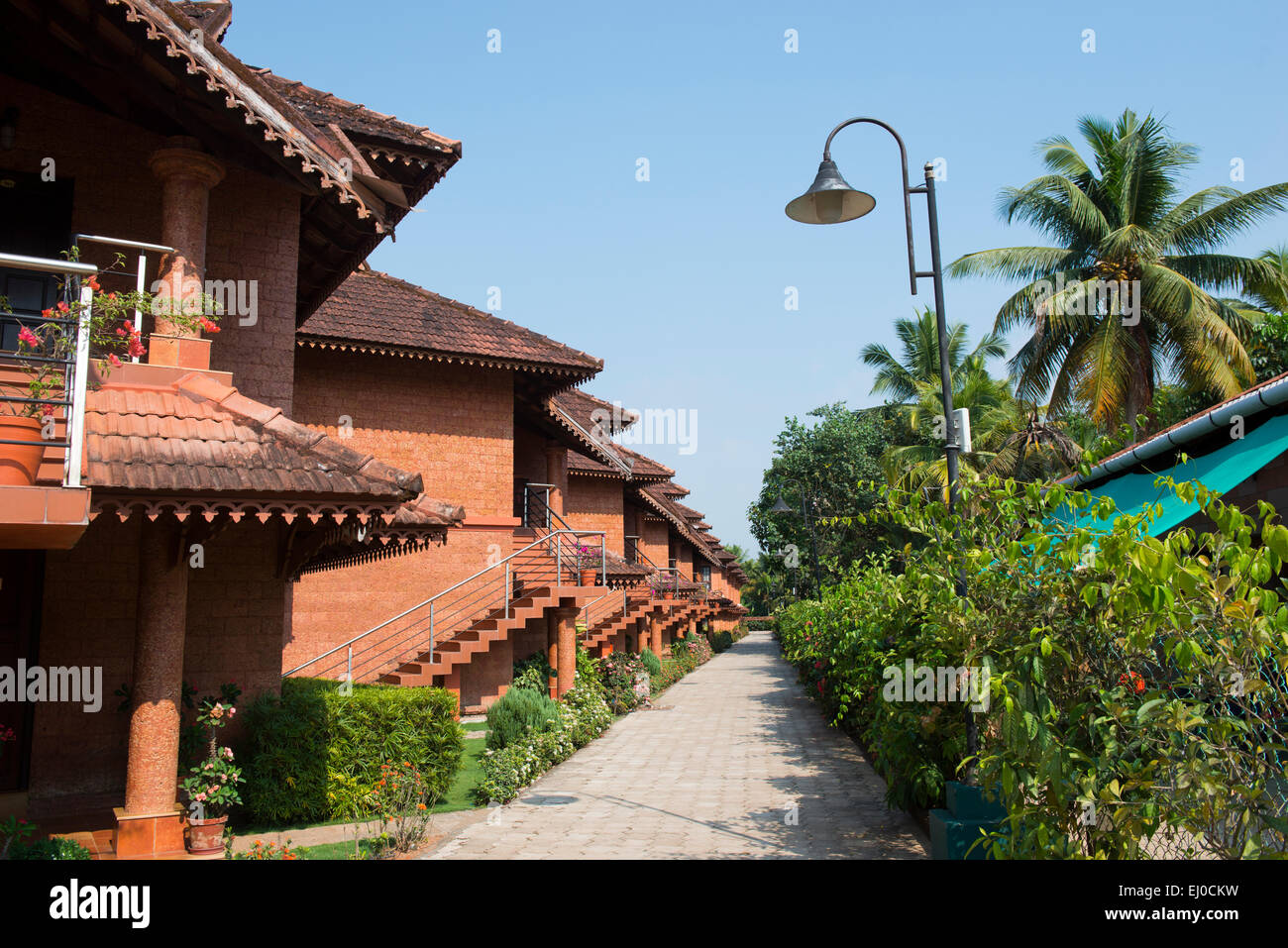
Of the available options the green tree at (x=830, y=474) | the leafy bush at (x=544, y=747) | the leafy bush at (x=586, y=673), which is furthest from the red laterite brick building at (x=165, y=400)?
the green tree at (x=830, y=474)

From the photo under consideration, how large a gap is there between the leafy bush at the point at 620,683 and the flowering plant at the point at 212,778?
12301mm

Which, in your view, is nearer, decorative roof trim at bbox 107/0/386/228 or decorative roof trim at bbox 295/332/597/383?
decorative roof trim at bbox 107/0/386/228

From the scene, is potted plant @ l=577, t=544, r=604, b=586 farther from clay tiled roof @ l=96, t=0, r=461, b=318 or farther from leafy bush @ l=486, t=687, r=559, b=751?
clay tiled roof @ l=96, t=0, r=461, b=318

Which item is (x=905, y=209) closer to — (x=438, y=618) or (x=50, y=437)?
(x=50, y=437)

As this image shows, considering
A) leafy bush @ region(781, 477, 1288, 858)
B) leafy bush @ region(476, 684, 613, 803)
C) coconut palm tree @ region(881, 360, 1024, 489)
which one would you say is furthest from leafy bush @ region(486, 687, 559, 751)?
coconut palm tree @ region(881, 360, 1024, 489)

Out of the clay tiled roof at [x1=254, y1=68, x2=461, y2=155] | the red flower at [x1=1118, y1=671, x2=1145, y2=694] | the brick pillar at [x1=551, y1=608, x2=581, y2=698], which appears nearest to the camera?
the red flower at [x1=1118, y1=671, x2=1145, y2=694]

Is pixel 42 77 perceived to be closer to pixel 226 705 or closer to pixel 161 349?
pixel 161 349

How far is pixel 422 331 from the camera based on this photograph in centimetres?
1692

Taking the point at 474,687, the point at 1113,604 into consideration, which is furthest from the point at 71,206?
the point at 474,687

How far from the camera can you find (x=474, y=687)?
17250 mm

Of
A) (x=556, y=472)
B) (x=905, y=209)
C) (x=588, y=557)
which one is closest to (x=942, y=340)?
(x=905, y=209)

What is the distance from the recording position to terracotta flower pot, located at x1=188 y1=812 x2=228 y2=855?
23.3ft

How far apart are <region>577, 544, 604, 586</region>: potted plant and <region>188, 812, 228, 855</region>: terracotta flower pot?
9.94 meters

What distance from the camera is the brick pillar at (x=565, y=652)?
54.5ft
